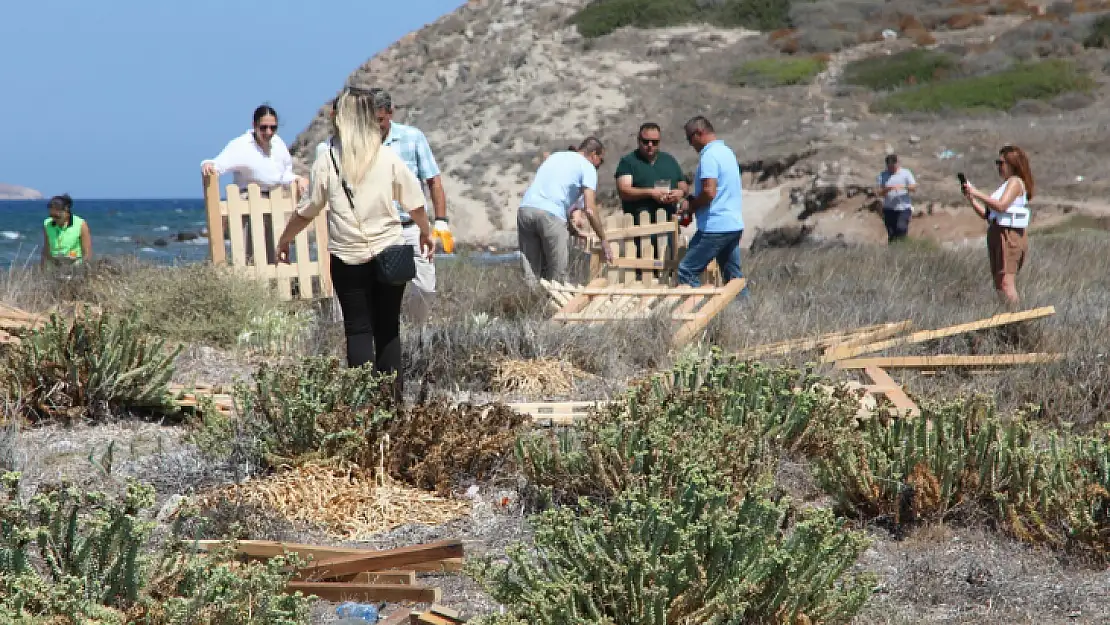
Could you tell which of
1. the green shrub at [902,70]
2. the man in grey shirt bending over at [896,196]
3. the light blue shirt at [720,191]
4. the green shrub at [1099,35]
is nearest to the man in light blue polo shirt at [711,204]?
the light blue shirt at [720,191]

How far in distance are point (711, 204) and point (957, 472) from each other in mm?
5440

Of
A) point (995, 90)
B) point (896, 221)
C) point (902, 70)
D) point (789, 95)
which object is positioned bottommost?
point (896, 221)

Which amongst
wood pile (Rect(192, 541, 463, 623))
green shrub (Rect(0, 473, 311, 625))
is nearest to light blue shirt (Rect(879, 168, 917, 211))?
wood pile (Rect(192, 541, 463, 623))

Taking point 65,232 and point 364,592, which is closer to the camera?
point 364,592

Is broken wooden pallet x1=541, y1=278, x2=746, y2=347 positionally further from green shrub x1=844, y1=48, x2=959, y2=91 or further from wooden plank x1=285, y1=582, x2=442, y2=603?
green shrub x1=844, y1=48, x2=959, y2=91

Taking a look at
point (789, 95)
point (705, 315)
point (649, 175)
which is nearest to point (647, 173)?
point (649, 175)

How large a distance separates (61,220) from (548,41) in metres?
38.2

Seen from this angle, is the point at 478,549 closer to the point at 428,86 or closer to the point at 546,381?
the point at 546,381

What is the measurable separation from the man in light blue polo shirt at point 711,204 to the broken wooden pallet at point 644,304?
105 centimetres

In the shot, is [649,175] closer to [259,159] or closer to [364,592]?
[259,159]

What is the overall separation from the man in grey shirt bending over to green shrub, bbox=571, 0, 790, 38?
31.7 meters

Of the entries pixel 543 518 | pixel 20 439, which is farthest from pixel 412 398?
pixel 543 518

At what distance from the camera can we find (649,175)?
429 inches

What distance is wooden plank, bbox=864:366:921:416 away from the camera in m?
6.04
